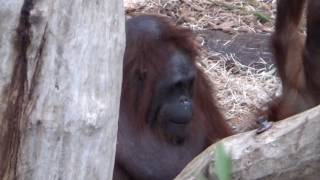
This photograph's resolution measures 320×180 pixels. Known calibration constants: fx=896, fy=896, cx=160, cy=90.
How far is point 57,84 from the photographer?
186 centimetres

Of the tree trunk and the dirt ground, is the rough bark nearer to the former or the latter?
the tree trunk

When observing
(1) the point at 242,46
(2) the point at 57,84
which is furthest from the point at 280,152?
(1) the point at 242,46

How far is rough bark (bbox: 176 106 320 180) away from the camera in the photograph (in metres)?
1.71

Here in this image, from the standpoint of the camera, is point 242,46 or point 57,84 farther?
point 242,46

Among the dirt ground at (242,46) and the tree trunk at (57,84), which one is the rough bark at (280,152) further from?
the dirt ground at (242,46)

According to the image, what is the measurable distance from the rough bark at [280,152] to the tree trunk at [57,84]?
0.27 meters

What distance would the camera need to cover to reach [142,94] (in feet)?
10.9

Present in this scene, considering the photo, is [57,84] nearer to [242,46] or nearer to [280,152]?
[280,152]

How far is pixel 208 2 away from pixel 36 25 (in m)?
4.15

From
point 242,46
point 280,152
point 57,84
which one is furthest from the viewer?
point 242,46

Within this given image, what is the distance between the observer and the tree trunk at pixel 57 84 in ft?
6.04

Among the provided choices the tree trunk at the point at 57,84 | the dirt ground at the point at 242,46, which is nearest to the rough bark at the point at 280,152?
the tree trunk at the point at 57,84

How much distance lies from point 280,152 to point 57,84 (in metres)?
0.48

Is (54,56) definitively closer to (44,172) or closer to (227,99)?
(44,172)
